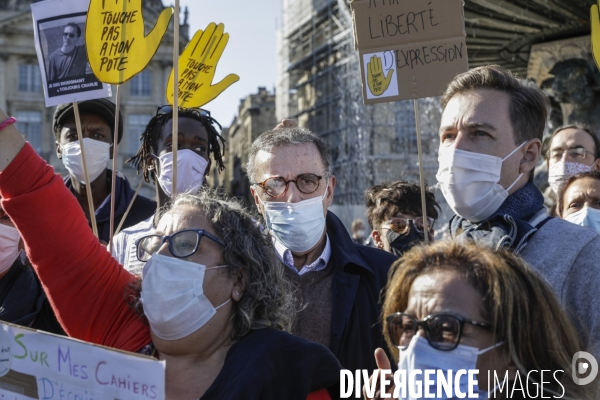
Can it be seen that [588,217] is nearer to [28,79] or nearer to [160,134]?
[160,134]

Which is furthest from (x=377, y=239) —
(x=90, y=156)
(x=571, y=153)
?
(x=90, y=156)

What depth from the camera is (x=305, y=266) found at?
3.58m

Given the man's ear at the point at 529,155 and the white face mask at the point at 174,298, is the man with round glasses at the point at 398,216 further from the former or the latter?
the white face mask at the point at 174,298

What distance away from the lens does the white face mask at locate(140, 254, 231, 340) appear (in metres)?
2.58

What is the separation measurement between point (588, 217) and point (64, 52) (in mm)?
2564

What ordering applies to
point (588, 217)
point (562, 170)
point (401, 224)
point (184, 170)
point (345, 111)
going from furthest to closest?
1. point (345, 111)
2. point (562, 170)
3. point (401, 224)
4. point (184, 170)
5. point (588, 217)

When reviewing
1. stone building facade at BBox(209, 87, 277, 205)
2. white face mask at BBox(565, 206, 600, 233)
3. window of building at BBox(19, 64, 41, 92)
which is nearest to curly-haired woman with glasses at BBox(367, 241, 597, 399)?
white face mask at BBox(565, 206, 600, 233)

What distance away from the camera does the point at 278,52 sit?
1615 inches

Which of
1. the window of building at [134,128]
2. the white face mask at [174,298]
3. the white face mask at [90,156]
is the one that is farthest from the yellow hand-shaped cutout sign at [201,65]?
the window of building at [134,128]

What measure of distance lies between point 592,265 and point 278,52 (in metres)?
39.2

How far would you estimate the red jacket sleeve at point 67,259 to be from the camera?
260cm

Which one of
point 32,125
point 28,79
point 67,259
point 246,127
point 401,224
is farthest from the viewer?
point 246,127

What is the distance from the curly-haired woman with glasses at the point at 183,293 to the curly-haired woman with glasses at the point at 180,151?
3.97ft

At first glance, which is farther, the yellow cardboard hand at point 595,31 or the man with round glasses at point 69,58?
the yellow cardboard hand at point 595,31
